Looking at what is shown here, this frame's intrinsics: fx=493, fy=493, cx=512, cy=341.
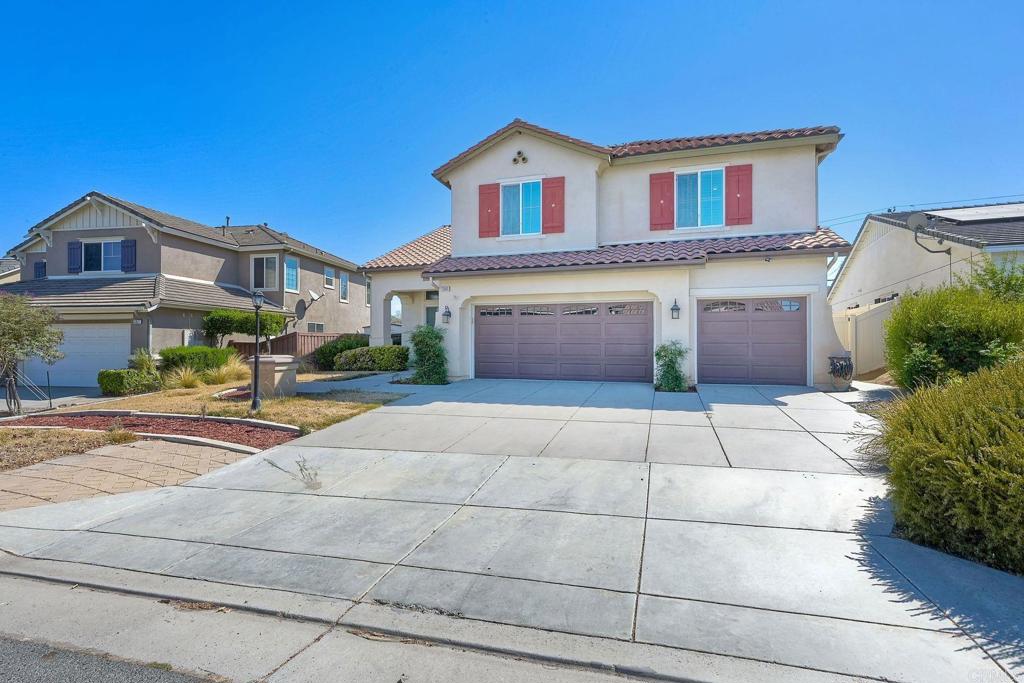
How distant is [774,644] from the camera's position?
2816mm

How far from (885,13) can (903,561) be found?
11.1 metres

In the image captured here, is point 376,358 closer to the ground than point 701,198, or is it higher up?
closer to the ground

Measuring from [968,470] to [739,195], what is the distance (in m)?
11.7

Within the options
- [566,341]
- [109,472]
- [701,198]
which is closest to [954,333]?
[701,198]

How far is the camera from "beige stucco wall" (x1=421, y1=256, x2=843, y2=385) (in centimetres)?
1250

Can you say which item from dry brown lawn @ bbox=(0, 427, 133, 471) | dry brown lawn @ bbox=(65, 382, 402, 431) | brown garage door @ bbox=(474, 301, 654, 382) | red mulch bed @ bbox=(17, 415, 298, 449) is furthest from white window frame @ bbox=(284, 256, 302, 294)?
dry brown lawn @ bbox=(0, 427, 133, 471)

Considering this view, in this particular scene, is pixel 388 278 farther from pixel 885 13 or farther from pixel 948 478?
pixel 948 478

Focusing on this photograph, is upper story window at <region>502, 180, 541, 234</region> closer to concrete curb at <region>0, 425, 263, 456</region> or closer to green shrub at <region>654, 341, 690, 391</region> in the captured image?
green shrub at <region>654, 341, 690, 391</region>

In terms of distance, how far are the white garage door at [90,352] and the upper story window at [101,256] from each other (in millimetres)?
3210

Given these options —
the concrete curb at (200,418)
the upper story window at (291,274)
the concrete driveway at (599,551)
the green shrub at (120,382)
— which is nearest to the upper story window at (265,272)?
the upper story window at (291,274)

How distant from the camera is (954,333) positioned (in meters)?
8.71

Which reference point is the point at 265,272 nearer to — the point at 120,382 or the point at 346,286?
the point at 346,286

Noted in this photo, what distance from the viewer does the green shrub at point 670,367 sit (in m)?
12.2

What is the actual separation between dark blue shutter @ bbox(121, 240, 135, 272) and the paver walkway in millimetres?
14863
